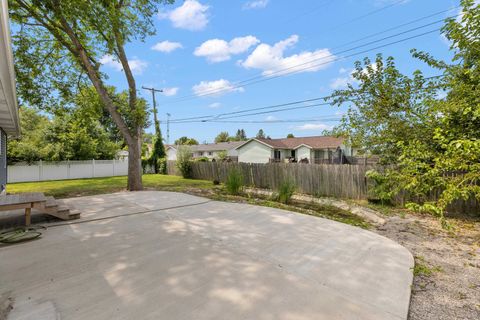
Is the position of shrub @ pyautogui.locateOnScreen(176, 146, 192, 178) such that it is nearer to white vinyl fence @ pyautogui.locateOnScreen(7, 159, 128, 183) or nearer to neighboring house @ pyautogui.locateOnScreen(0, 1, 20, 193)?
white vinyl fence @ pyautogui.locateOnScreen(7, 159, 128, 183)

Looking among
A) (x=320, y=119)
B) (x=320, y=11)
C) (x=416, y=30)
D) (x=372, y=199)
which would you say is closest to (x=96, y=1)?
(x=320, y=11)

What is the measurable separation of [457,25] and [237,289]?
6543 mm

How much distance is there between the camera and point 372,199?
303 inches

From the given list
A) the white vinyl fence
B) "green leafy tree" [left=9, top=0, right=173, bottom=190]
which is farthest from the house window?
"green leafy tree" [left=9, top=0, right=173, bottom=190]

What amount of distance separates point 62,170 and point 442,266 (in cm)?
1813

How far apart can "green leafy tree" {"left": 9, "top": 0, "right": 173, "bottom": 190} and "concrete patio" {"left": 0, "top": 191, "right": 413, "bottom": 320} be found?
545cm

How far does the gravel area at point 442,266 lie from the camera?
223cm

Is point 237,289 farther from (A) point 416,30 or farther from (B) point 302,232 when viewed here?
(A) point 416,30

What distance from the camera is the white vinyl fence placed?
1345 cm

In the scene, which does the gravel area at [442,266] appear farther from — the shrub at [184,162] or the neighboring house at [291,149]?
the neighboring house at [291,149]

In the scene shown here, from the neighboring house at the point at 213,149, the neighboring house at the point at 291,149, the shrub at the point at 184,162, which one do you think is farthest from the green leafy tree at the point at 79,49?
the neighboring house at the point at 213,149

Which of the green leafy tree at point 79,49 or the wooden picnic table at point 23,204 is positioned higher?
the green leafy tree at point 79,49

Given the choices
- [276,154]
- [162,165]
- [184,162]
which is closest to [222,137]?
[276,154]

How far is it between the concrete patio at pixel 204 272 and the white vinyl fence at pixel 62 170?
12.3 metres
